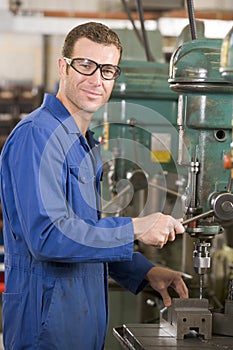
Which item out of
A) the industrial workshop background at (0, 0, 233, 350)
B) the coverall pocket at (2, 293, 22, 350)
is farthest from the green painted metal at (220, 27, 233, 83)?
the coverall pocket at (2, 293, 22, 350)

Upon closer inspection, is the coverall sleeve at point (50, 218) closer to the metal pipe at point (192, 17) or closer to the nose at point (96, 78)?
the nose at point (96, 78)

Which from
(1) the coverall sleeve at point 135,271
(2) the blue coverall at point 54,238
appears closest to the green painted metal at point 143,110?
(1) the coverall sleeve at point 135,271

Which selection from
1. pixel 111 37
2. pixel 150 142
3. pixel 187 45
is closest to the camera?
pixel 187 45

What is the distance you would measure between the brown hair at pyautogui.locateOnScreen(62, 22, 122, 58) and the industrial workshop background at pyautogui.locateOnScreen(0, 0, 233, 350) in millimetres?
192

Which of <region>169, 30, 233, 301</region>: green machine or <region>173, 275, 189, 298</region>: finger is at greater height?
<region>169, 30, 233, 301</region>: green machine

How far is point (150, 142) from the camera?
2.95 m

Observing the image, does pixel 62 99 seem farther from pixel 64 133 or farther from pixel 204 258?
pixel 204 258

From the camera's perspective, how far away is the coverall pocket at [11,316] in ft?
6.48

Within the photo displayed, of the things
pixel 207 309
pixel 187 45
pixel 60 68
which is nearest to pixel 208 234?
pixel 207 309

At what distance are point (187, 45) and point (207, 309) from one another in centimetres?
65

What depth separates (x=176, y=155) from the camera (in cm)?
282

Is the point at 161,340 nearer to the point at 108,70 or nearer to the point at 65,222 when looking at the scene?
the point at 65,222

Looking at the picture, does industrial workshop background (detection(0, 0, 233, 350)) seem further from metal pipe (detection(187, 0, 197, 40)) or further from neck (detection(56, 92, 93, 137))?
neck (detection(56, 92, 93, 137))

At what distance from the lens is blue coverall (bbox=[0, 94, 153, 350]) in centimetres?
182
